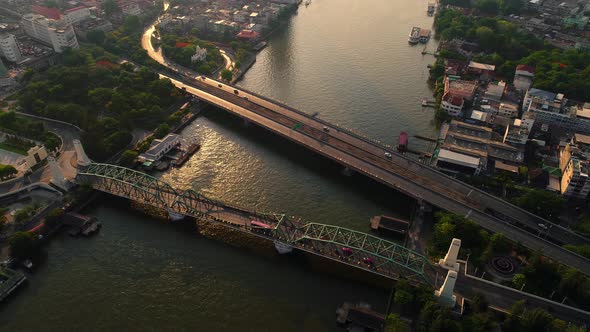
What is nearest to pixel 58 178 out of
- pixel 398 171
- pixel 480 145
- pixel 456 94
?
pixel 398 171

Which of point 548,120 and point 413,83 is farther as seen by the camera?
point 413,83

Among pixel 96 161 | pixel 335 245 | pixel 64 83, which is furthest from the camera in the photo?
pixel 64 83

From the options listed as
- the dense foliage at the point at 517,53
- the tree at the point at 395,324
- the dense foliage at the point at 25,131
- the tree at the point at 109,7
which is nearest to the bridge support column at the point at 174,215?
the dense foliage at the point at 25,131

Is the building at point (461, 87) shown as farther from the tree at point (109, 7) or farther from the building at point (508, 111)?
the tree at point (109, 7)

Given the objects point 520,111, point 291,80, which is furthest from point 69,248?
point 520,111

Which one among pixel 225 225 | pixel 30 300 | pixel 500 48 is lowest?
pixel 30 300

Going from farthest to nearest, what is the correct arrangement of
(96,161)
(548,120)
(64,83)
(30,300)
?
1. (64,83)
2. (548,120)
3. (96,161)
4. (30,300)

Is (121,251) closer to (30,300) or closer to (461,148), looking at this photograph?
(30,300)

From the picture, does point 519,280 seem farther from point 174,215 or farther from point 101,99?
point 101,99
